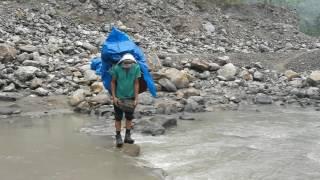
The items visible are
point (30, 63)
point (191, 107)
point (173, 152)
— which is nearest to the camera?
point (173, 152)

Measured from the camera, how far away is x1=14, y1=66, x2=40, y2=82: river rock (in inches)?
430

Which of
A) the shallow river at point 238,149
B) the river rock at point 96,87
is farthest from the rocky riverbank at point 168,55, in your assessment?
the shallow river at point 238,149

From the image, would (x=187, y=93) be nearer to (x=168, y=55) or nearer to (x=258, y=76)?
(x=258, y=76)

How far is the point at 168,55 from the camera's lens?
15961mm

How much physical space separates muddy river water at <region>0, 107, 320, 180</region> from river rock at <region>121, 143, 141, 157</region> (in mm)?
91

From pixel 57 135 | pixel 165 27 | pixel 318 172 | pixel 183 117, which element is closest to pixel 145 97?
pixel 183 117

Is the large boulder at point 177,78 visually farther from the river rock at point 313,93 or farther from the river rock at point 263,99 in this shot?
the river rock at point 313,93

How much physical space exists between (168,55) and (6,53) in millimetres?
5655

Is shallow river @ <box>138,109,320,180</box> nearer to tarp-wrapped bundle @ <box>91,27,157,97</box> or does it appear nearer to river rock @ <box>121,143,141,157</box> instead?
river rock @ <box>121,143,141,157</box>

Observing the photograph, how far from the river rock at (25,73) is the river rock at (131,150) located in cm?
551

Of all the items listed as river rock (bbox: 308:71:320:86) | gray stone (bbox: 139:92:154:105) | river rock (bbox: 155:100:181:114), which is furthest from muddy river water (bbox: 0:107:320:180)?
river rock (bbox: 308:71:320:86)

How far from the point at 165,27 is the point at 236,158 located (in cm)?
1527

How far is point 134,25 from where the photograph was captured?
1998 centimetres

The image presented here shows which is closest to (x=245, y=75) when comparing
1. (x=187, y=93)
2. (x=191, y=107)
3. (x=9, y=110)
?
(x=187, y=93)
